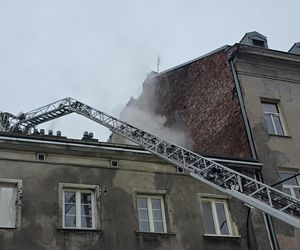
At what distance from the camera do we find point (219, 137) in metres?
19.3

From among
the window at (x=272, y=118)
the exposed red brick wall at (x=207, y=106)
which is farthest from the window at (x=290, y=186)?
the window at (x=272, y=118)

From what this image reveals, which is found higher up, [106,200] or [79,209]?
[106,200]

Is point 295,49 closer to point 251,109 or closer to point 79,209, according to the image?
point 251,109

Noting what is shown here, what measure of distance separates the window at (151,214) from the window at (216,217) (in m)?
1.34

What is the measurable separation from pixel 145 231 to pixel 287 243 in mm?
4536

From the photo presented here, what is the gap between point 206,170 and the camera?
1309 cm

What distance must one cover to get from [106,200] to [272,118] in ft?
24.8

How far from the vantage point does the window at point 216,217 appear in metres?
14.8

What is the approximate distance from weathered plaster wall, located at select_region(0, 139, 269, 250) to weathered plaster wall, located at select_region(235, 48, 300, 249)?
255 centimetres

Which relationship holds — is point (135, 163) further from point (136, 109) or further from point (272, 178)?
point (136, 109)

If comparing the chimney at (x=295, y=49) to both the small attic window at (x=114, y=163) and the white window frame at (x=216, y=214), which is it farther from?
the small attic window at (x=114, y=163)

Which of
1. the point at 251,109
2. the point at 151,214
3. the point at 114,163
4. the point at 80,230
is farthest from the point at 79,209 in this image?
the point at 251,109

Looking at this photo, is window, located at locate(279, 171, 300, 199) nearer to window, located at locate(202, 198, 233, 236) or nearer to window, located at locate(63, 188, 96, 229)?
→ window, located at locate(202, 198, 233, 236)

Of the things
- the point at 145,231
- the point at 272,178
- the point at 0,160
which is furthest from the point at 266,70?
the point at 0,160
